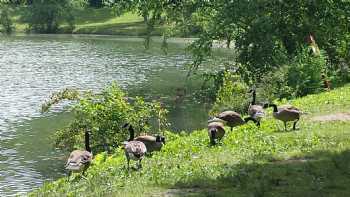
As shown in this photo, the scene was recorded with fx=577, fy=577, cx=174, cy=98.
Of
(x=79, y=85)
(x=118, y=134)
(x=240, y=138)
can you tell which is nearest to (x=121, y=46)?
(x=79, y=85)

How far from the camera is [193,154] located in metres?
16.5

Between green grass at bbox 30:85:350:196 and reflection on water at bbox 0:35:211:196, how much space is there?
694 cm

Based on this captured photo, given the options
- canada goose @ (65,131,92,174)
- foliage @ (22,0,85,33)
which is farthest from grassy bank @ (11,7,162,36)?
canada goose @ (65,131,92,174)

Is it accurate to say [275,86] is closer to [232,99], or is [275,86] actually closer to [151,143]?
[232,99]

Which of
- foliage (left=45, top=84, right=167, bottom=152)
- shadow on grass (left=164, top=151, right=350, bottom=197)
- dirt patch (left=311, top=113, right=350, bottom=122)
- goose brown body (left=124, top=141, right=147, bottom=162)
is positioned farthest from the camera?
foliage (left=45, top=84, right=167, bottom=152)

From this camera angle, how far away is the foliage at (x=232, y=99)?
30.1 meters

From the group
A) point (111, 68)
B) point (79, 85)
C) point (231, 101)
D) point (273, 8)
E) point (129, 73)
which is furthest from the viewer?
point (111, 68)

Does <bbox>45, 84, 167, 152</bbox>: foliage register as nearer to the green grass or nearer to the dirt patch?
the green grass

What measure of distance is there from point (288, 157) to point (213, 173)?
95.8 inches

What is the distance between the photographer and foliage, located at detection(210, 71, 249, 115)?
98.8ft

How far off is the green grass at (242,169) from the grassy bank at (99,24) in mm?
99167

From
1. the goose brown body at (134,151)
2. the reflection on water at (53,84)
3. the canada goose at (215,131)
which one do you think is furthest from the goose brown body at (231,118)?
the reflection on water at (53,84)

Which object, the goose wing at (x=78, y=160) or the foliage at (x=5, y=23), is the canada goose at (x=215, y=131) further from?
the foliage at (x=5, y=23)

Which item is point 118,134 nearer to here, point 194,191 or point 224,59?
point 194,191
